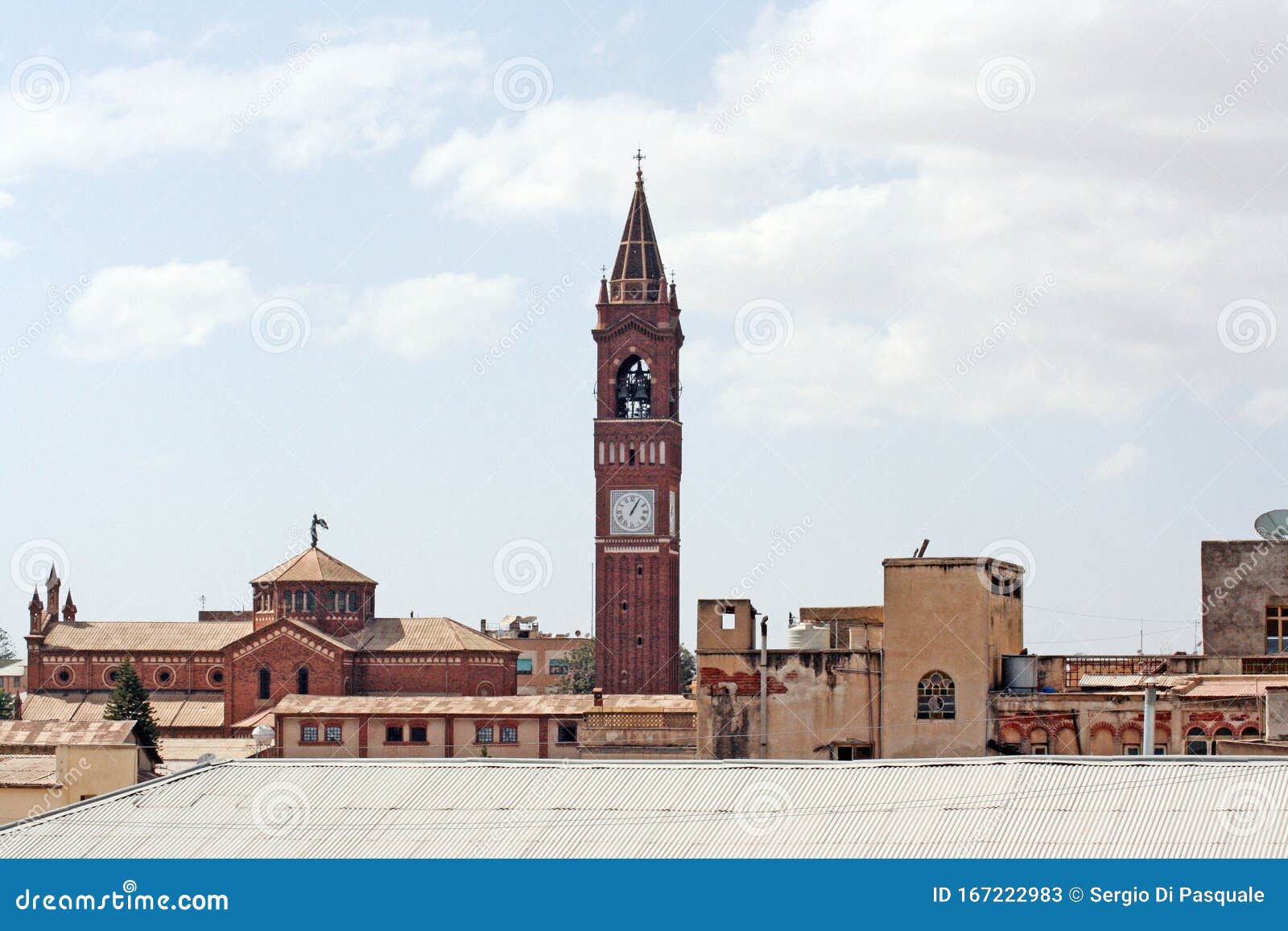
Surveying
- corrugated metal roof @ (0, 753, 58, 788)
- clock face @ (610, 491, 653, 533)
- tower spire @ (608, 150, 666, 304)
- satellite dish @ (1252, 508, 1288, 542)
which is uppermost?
tower spire @ (608, 150, 666, 304)

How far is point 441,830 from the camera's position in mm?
23062

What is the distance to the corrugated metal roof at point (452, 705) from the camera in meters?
77.0

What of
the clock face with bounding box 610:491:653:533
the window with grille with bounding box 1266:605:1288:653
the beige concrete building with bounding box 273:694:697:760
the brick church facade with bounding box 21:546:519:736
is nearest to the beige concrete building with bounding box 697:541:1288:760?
the window with grille with bounding box 1266:605:1288:653

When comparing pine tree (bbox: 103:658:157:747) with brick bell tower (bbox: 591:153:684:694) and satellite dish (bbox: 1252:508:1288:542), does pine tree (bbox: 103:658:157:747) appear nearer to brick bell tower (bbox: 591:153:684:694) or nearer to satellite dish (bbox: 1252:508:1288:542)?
brick bell tower (bbox: 591:153:684:694)

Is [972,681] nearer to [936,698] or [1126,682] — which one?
[936,698]

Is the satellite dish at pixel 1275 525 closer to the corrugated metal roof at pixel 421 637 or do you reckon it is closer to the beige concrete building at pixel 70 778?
the beige concrete building at pixel 70 778

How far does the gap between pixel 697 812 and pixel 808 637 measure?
18.1 metres

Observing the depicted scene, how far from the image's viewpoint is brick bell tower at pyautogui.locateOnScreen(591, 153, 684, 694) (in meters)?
96.1

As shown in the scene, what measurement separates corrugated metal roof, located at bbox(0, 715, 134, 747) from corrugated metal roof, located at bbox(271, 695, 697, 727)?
8.14 metres

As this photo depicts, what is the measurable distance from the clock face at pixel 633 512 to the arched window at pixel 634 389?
3.89 metres

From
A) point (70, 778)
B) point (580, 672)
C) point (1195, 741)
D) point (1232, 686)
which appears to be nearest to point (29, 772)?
point (70, 778)

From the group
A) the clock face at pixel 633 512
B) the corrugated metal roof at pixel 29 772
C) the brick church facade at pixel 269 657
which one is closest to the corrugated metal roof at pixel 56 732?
the brick church facade at pixel 269 657
